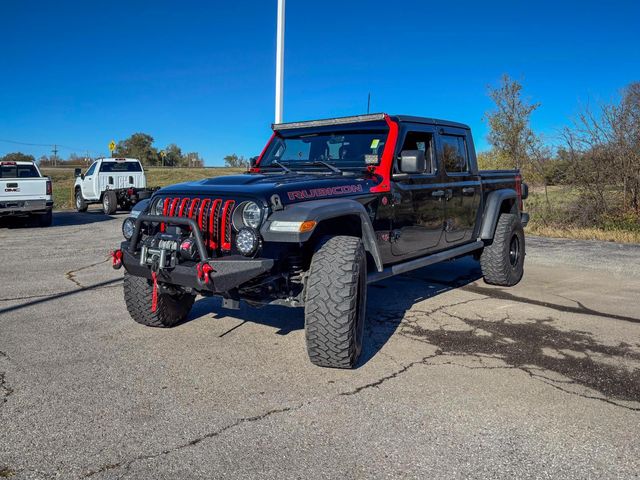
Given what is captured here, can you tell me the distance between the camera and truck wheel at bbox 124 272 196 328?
457 cm

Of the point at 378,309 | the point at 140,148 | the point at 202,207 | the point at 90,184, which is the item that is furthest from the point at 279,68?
the point at 140,148

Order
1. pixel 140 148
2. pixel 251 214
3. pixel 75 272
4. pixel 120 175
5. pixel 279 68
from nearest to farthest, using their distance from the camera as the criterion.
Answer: pixel 251 214 < pixel 75 272 < pixel 279 68 < pixel 120 175 < pixel 140 148

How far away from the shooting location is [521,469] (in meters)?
2.52

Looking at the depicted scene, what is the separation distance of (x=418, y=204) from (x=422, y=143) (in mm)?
707

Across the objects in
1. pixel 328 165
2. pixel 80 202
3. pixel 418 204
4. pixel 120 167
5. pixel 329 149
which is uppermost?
pixel 120 167

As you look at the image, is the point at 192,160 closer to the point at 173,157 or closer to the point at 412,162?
the point at 173,157

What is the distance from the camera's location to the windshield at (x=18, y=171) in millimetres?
13109

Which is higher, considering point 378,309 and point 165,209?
point 165,209

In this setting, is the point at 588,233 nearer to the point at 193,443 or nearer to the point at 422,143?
the point at 422,143

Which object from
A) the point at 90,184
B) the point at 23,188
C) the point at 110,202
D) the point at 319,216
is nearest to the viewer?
the point at 319,216

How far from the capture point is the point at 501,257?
6.50 metres

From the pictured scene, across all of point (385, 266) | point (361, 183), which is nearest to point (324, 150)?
point (361, 183)

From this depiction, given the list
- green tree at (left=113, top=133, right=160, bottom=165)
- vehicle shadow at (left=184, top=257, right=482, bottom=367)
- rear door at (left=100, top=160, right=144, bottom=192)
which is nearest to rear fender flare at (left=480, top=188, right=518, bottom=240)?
vehicle shadow at (left=184, top=257, right=482, bottom=367)

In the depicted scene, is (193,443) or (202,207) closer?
(193,443)
